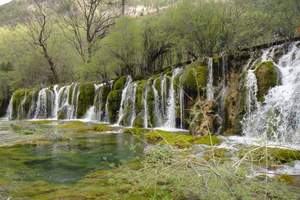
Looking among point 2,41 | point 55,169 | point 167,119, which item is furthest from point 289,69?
point 2,41

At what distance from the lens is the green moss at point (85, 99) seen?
39.4 meters

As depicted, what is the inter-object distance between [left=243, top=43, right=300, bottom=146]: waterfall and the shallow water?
→ 633 cm

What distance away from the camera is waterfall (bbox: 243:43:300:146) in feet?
62.5

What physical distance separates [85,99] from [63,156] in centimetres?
2262

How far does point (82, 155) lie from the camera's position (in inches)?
688

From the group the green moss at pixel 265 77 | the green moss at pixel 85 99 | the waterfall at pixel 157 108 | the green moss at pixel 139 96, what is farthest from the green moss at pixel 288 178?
the green moss at pixel 85 99

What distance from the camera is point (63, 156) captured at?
17.3 metres

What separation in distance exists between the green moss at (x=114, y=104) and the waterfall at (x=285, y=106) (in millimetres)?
14262

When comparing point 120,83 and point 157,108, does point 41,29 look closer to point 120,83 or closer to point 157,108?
point 120,83

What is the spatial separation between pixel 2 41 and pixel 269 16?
43.9m

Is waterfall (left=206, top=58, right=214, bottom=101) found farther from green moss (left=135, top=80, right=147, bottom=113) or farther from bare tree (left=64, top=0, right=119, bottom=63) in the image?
bare tree (left=64, top=0, right=119, bottom=63)

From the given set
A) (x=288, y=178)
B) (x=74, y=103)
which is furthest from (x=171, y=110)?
(x=288, y=178)

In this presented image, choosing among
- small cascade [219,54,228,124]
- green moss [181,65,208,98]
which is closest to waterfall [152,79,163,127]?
green moss [181,65,208,98]

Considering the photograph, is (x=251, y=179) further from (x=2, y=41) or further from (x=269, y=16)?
(x=2, y=41)
